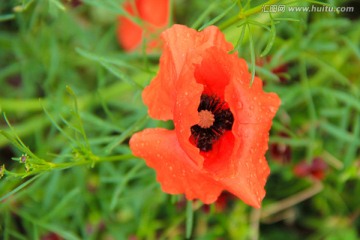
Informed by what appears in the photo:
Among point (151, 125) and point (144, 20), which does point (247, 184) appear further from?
point (144, 20)

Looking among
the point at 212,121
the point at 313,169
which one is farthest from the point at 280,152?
the point at 212,121

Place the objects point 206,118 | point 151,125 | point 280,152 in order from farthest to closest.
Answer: point 280,152, point 151,125, point 206,118

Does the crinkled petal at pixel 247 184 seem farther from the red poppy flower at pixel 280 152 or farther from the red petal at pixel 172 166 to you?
the red poppy flower at pixel 280 152

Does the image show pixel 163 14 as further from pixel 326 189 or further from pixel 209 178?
pixel 209 178

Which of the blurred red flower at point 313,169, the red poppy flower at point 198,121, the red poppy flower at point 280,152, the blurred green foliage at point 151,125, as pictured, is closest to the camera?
the red poppy flower at point 198,121

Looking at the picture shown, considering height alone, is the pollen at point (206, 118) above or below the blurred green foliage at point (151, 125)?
above

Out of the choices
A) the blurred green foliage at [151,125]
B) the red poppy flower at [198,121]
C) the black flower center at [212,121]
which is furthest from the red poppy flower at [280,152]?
the red poppy flower at [198,121]

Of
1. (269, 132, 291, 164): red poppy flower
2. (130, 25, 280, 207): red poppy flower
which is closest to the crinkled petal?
(130, 25, 280, 207): red poppy flower

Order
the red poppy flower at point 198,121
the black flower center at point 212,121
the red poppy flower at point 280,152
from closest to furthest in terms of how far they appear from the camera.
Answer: the red poppy flower at point 198,121 → the black flower center at point 212,121 → the red poppy flower at point 280,152
